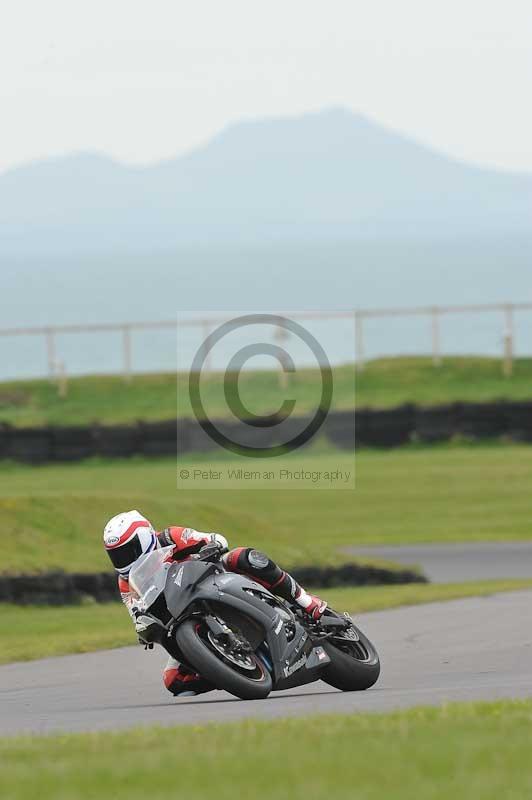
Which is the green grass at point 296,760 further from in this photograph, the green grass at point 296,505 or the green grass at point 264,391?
the green grass at point 264,391

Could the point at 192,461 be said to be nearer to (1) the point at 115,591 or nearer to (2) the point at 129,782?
(1) the point at 115,591

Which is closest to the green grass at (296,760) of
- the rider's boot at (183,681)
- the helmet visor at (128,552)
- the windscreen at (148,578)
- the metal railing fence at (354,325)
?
the windscreen at (148,578)

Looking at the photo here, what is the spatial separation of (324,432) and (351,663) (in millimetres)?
25672

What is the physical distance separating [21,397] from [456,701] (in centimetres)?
3466

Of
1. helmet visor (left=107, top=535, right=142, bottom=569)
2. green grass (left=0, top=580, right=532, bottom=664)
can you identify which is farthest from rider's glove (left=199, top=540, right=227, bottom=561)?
green grass (left=0, top=580, right=532, bottom=664)

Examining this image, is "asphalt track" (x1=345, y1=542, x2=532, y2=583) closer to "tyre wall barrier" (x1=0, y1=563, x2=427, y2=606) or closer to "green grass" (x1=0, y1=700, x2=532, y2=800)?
"tyre wall barrier" (x1=0, y1=563, x2=427, y2=606)

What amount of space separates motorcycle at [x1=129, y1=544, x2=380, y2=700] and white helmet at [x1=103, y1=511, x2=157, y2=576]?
0.18 ft

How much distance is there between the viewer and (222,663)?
8.94 m

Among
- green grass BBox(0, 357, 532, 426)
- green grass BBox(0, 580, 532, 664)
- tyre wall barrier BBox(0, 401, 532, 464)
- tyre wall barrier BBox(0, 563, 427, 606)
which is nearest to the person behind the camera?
green grass BBox(0, 580, 532, 664)

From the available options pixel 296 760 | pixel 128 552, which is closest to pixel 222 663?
pixel 128 552

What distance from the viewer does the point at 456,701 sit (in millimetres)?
8578

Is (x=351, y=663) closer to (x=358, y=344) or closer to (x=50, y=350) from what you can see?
(x=358, y=344)

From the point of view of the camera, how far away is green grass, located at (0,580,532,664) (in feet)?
43.6

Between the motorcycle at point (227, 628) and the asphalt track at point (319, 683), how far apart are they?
16cm
